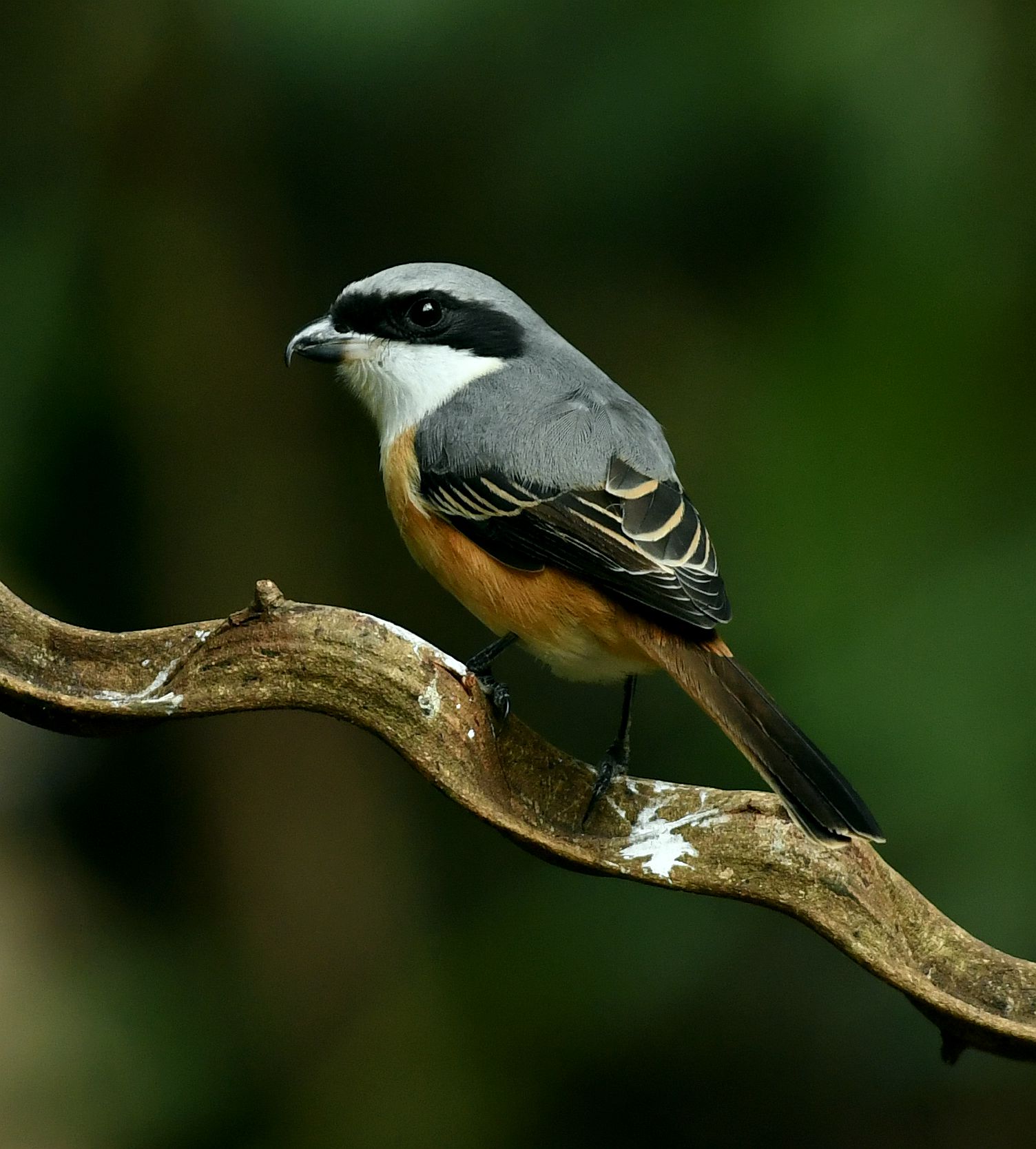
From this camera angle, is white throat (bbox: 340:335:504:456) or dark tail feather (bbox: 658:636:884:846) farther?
white throat (bbox: 340:335:504:456)

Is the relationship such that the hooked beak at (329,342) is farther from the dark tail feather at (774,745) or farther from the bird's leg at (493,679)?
the dark tail feather at (774,745)

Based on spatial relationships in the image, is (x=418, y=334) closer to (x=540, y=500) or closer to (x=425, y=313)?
(x=425, y=313)

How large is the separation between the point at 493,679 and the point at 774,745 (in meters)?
0.51

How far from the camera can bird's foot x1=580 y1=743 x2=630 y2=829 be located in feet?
7.00

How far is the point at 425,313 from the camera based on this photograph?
291cm

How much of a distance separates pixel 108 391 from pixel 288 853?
4.22 feet

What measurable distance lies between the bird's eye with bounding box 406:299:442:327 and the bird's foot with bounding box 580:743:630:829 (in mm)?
979

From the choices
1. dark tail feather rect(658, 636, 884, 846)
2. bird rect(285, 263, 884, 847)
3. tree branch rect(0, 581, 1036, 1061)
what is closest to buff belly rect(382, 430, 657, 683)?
bird rect(285, 263, 884, 847)

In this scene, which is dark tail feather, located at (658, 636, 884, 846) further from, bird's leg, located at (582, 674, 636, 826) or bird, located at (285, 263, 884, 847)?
bird's leg, located at (582, 674, 636, 826)

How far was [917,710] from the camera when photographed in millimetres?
3145

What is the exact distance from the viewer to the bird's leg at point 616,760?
2141 mm

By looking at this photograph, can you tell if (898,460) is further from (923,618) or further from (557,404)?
(557,404)

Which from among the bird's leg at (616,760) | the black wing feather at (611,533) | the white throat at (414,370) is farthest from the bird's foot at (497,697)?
the white throat at (414,370)

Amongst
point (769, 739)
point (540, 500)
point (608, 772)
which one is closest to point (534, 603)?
point (540, 500)
